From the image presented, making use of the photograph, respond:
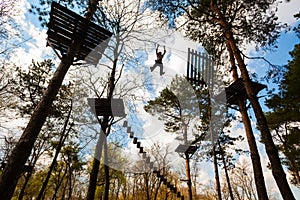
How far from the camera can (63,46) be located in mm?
4988

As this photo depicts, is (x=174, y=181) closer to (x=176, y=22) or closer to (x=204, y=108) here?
(x=204, y=108)

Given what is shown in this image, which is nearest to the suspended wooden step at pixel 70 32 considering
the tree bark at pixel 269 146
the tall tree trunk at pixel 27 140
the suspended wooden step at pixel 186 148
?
the tall tree trunk at pixel 27 140

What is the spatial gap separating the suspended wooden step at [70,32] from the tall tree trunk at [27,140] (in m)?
0.20

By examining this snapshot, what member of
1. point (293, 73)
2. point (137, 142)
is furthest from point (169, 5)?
point (293, 73)

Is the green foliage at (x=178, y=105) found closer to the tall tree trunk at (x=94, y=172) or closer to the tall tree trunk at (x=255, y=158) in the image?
the tall tree trunk at (x=94, y=172)

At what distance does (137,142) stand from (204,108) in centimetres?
487

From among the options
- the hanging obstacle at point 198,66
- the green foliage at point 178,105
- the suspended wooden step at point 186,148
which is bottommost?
the suspended wooden step at point 186,148

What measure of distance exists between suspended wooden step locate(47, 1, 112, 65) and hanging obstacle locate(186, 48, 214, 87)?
3.09 meters

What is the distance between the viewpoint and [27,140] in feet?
10.7

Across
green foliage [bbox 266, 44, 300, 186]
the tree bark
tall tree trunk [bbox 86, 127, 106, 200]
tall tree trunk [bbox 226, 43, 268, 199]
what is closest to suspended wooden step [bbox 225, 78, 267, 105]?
tall tree trunk [bbox 226, 43, 268, 199]

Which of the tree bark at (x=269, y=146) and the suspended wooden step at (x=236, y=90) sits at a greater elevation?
the suspended wooden step at (x=236, y=90)

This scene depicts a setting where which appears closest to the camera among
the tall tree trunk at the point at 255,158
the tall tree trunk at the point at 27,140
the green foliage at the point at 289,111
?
the tall tree trunk at the point at 27,140

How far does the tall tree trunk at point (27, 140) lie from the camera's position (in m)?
2.86

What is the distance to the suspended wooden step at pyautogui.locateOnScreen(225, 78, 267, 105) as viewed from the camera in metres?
6.22
